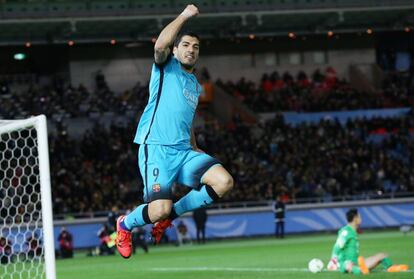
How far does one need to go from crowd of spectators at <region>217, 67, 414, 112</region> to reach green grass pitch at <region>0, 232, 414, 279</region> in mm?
14785

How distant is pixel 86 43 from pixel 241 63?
8.41m

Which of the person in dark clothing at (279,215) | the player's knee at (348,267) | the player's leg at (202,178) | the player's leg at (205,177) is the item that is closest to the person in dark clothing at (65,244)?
the person in dark clothing at (279,215)

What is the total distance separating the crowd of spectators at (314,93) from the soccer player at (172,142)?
113ft

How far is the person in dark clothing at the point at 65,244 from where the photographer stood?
30.8 meters

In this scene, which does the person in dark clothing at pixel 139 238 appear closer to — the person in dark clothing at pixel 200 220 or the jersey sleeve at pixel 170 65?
the person in dark clothing at pixel 200 220

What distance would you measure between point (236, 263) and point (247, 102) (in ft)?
80.1

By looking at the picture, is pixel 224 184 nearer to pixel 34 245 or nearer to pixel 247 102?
pixel 34 245

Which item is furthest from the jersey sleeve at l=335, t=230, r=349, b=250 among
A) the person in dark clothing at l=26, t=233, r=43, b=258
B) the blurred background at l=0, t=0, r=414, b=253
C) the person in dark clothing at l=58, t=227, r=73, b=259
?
the blurred background at l=0, t=0, r=414, b=253

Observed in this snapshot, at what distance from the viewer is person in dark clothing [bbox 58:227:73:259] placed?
101ft

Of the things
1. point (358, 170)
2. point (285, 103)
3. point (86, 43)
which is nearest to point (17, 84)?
point (86, 43)

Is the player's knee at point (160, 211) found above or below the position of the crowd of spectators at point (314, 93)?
below

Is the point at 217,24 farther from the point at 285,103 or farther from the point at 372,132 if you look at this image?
the point at 372,132

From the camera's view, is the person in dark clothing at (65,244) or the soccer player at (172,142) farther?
the person in dark clothing at (65,244)

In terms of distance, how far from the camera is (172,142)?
11078 millimetres
